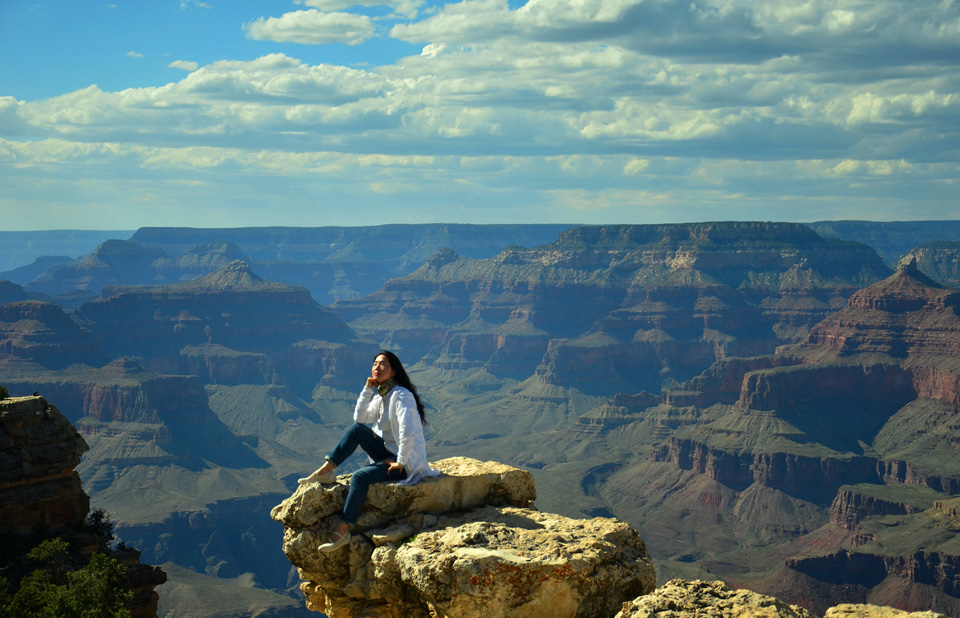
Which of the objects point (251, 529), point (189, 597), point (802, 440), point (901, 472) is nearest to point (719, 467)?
point (802, 440)

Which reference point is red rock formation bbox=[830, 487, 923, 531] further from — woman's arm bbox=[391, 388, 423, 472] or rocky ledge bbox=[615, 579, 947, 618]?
rocky ledge bbox=[615, 579, 947, 618]

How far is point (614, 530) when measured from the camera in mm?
19391

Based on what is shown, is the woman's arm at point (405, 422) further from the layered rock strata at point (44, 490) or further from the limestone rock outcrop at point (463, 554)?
the layered rock strata at point (44, 490)

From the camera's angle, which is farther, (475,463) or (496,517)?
(475,463)

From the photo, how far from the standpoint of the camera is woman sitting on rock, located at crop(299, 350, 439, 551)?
20.4 metres

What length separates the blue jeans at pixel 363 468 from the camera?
20.4 meters

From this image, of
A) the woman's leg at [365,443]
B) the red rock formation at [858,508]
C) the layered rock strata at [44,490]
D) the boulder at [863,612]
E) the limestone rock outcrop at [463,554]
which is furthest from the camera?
the red rock formation at [858,508]

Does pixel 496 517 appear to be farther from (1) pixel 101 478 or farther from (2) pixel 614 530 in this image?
(1) pixel 101 478

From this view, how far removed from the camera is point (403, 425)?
20.6 m

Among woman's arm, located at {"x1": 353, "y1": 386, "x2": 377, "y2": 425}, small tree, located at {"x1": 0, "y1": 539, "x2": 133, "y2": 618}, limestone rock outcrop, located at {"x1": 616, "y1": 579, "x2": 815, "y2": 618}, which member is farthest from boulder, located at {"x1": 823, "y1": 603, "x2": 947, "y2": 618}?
small tree, located at {"x1": 0, "y1": 539, "x2": 133, "y2": 618}

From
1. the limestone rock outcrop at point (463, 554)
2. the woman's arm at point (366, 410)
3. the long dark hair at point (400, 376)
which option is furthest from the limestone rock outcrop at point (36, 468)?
the long dark hair at point (400, 376)

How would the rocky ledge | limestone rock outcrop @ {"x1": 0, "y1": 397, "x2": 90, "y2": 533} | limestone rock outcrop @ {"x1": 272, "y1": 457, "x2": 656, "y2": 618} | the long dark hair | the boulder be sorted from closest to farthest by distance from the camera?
the boulder, the rocky ledge, limestone rock outcrop @ {"x1": 272, "y1": 457, "x2": 656, "y2": 618}, the long dark hair, limestone rock outcrop @ {"x1": 0, "y1": 397, "x2": 90, "y2": 533}

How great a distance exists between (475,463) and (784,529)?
169287mm

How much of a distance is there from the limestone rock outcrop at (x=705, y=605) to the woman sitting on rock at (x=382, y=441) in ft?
19.7
